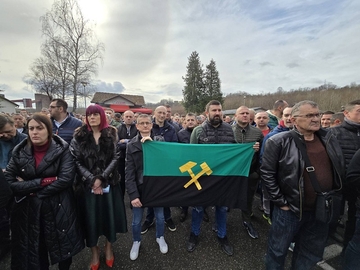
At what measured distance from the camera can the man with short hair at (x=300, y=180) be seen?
198 centimetres

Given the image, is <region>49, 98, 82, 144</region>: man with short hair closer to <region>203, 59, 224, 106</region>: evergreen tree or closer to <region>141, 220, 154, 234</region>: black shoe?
<region>141, 220, 154, 234</region>: black shoe

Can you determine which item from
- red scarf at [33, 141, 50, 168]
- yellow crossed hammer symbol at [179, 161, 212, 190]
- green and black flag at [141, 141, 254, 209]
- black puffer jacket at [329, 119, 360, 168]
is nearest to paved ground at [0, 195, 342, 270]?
green and black flag at [141, 141, 254, 209]

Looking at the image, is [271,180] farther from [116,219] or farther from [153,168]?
[116,219]

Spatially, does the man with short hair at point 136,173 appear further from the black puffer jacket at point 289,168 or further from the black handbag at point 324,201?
the black handbag at point 324,201

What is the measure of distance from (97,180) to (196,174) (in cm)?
143

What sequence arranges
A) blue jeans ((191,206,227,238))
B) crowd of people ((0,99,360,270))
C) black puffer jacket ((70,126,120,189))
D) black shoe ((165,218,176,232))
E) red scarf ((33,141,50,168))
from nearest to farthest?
crowd of people ((0,99,360,270)) → red scarf ((33,141,50,168)) → black puffer jacket ((70,126,120,189)) → blue jeans ((191,206,227,238)) → black shoe ((165,218,176,232))

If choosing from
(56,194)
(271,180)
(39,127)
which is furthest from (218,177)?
(39,127)

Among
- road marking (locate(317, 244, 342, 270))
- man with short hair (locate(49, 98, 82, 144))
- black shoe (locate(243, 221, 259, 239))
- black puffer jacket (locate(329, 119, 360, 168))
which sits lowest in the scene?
road marking (locate(317, 244, 342, 270))

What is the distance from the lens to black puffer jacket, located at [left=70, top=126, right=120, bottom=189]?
2.41 meters

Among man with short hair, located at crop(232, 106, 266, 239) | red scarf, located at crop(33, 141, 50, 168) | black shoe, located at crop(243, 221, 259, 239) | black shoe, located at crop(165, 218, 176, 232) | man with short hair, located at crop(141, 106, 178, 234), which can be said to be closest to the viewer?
red scarf, located at crop(33, 141, 50, 168)

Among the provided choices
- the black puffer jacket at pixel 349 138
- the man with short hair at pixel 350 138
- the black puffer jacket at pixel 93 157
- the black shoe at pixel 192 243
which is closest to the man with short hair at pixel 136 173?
the black puffer jacket at pixel 93 157

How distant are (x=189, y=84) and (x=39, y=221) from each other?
132 feet

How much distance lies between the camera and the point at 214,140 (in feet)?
10.2

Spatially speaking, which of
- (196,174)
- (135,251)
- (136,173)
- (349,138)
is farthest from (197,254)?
(349,138)
